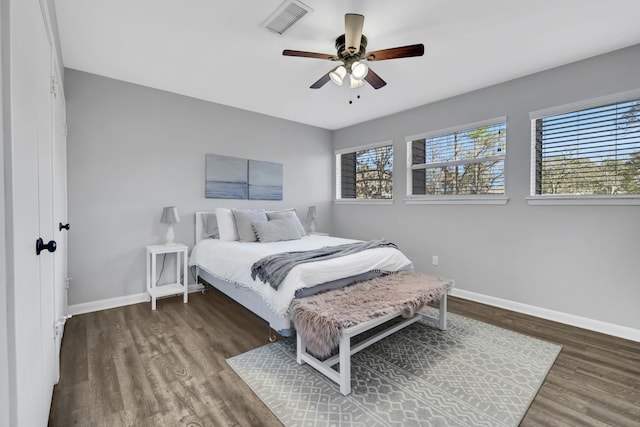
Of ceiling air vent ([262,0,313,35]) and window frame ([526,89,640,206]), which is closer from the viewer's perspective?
ceiling air vent ([262,0,313,35])

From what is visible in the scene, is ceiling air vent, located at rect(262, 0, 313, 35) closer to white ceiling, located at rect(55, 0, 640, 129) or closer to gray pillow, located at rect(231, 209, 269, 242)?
white ceiling, located at rect(55, 0, 640, 129)

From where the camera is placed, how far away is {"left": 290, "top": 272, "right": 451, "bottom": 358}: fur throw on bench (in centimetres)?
192

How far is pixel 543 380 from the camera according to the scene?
201cm

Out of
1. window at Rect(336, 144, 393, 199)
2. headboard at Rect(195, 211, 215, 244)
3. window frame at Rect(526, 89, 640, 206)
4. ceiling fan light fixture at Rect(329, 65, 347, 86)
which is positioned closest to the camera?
ceiling fan light fixture at Rect(329, 65, 347, 86)

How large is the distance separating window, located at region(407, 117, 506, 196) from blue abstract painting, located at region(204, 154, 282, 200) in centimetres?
206

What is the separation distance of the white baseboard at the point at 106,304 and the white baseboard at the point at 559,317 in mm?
3833

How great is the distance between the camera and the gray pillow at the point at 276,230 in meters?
3.62

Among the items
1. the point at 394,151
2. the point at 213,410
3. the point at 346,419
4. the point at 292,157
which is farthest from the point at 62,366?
the point at 394,151

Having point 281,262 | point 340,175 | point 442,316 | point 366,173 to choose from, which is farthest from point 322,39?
point 340,175

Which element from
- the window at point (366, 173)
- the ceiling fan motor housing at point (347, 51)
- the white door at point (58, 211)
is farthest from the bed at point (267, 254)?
the ceiling fan motor housing at point (347, 51)

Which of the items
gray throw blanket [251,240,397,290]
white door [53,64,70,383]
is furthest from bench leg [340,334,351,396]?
white door [53,64,70,383]

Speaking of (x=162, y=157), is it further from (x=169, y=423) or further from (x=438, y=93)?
(x=438, y=93)

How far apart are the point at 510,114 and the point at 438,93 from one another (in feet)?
2.74

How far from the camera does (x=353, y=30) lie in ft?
6.86
